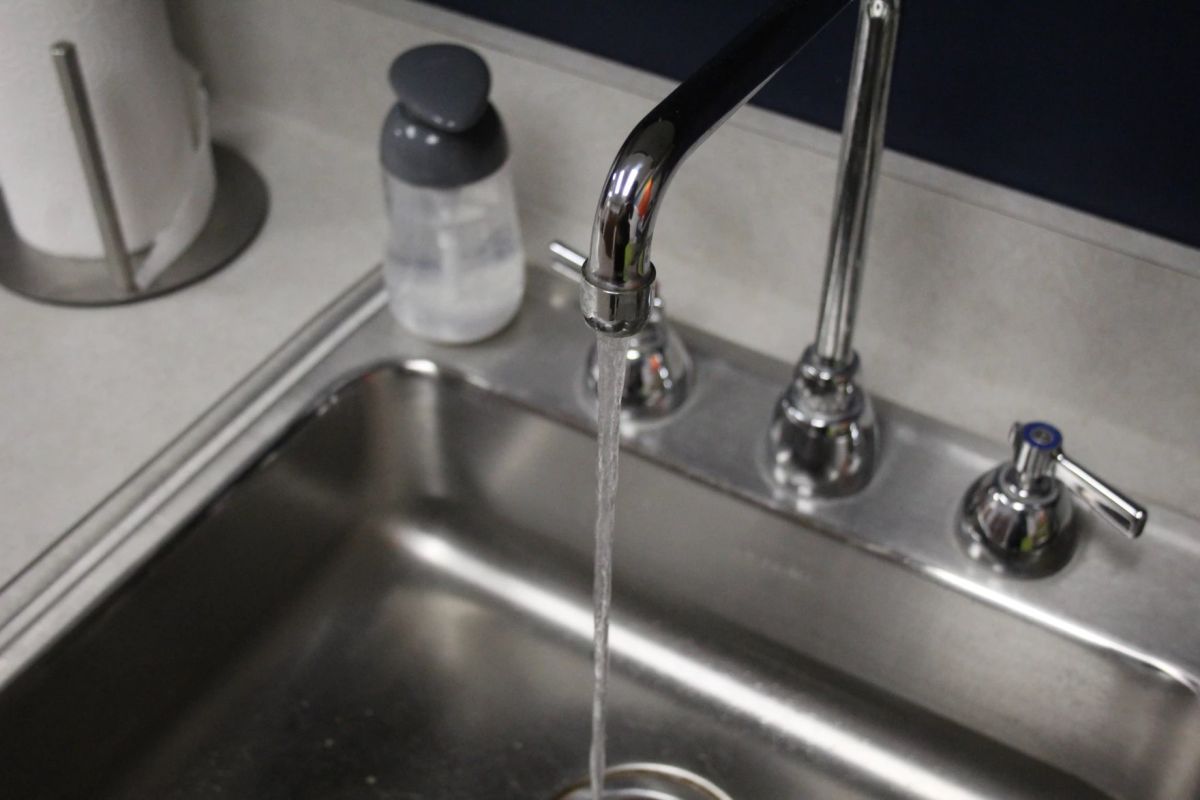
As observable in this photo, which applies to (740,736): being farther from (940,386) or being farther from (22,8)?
(22,8)

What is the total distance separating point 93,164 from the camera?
0.86 metres

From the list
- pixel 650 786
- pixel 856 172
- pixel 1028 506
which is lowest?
pixel 650 786

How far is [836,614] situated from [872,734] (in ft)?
0.27

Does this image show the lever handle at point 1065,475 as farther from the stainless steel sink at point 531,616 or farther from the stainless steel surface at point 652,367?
the stainless steel surface at point 652,367

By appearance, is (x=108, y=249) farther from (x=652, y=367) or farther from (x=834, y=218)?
(x=834, y=218)

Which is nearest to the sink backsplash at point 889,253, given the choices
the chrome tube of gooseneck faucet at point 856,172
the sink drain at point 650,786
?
the chrome tube of gooseneck faucet at point 856,172

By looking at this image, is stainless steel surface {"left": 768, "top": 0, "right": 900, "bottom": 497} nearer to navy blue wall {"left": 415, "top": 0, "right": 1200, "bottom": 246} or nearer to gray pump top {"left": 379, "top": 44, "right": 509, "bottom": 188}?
navy blue wall {"left": 415, "top": 0, "right": 1200, "bottom": 246}

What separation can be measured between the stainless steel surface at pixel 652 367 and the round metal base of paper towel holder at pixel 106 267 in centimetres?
27

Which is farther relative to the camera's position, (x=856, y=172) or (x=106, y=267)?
(x=106, y=267)

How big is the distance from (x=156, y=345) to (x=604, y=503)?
0.39 meters

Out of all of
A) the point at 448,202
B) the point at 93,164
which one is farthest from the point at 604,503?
the point at 93,164

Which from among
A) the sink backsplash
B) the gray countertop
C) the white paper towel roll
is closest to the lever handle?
the sink backsplash

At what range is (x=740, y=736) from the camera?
33.6 inches

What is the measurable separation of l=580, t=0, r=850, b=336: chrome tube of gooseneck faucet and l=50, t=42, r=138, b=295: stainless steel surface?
1.52 feet
